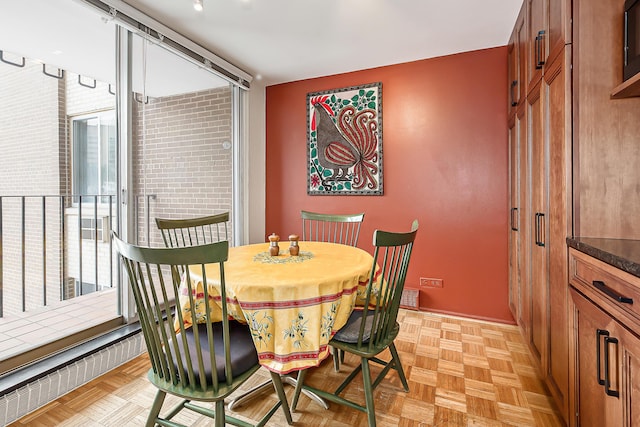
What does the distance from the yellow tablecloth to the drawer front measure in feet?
2.86

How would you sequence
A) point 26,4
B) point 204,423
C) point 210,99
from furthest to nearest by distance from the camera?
point 210,99 → point 26,4 → point 204,423

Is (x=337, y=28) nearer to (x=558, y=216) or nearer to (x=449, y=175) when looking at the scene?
(x=449, y=175)

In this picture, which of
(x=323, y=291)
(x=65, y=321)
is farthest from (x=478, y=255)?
(x=65, y=321)

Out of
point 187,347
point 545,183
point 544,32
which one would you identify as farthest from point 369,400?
point 544,32

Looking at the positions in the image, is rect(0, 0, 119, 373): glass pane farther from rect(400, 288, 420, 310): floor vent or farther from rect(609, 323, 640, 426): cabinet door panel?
rect(609, 323, 640, 426): cabinet door panel

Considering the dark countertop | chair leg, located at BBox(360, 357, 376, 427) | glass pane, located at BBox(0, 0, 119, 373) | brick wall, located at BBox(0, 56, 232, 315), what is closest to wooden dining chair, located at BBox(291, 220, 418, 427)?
chair leg, located at BBox(360, 357, 376, 427)

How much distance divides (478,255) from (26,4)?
12.6 feet

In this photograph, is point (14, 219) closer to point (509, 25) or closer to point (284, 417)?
point (284, 417)

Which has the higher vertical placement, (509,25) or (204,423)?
(509,25)

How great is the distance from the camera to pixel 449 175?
299 centimetres

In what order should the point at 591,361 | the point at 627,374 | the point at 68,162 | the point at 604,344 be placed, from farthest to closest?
the point at 68,162, the point at 591,361, the point at 604,344, the point at 627,374

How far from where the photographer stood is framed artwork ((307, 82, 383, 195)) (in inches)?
127

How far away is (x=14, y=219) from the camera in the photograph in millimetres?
2354

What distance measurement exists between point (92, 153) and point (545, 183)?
3471 mm
